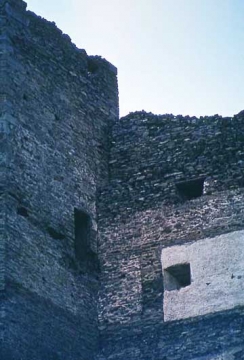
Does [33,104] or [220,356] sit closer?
[220,356]

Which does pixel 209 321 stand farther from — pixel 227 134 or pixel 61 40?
pixel 61 40

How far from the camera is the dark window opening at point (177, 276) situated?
1864 centimetres

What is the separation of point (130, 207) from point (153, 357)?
2695 millimetres

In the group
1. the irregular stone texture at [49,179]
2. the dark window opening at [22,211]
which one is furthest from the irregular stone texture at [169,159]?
the dark window opening at [22,211]

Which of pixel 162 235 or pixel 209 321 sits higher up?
pixel 162 235

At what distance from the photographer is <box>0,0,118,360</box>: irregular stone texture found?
17578 mm

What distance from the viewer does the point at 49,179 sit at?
18891 mm

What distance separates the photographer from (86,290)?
747 inches

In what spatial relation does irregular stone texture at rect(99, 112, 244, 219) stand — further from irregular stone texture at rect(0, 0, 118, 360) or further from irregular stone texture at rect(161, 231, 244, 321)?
irregular stone texture at rect(161, 231, 244, 321)

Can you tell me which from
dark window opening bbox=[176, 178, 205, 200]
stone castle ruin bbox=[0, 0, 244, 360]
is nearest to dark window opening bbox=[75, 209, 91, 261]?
stone castle ruin bbox=[0, 0, 244, 360]

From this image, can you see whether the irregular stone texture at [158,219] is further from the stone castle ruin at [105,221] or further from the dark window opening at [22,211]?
the dark window opening at [22,211]

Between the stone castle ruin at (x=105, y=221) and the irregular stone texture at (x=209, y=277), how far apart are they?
0.07ft

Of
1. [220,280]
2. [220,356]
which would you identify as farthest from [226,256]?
[220,356]

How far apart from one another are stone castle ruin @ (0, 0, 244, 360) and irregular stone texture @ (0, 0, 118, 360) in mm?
22
